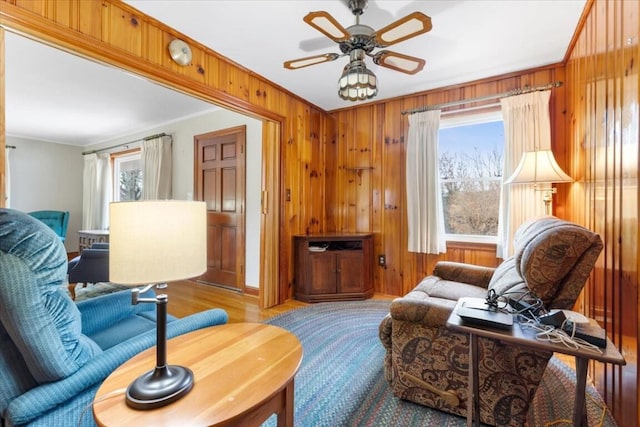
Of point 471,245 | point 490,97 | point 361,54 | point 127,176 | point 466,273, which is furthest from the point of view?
point 127,176

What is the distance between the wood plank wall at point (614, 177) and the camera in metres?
1.22

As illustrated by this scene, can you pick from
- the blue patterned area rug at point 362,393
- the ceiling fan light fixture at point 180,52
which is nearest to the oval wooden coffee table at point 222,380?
the blue patterned area rug at point 362,393

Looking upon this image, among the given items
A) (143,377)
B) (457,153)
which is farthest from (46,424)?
(457,153)

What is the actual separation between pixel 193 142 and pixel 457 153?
3609 millimetres

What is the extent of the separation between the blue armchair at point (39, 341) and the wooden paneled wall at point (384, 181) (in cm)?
300

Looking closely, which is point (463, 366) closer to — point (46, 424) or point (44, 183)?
point (46, 424)

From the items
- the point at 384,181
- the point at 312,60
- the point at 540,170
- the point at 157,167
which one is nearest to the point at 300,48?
the point at 312,60

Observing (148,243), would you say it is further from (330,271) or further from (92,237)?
(92,237)

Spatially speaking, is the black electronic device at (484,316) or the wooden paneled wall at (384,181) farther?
the wooden paneled wall at (384,181)

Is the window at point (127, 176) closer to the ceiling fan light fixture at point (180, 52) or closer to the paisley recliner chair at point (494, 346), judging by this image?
the ceiling fan light fixture at point (180, 52)

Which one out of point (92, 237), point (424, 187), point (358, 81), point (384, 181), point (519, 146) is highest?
point (358, 81)

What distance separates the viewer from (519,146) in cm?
271

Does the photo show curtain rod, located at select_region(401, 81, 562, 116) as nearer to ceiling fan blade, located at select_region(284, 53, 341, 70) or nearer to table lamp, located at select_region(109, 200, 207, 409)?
ceiling fan blade, located at select_region(284, 53, 341, 70)

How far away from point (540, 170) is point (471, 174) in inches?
38.0
